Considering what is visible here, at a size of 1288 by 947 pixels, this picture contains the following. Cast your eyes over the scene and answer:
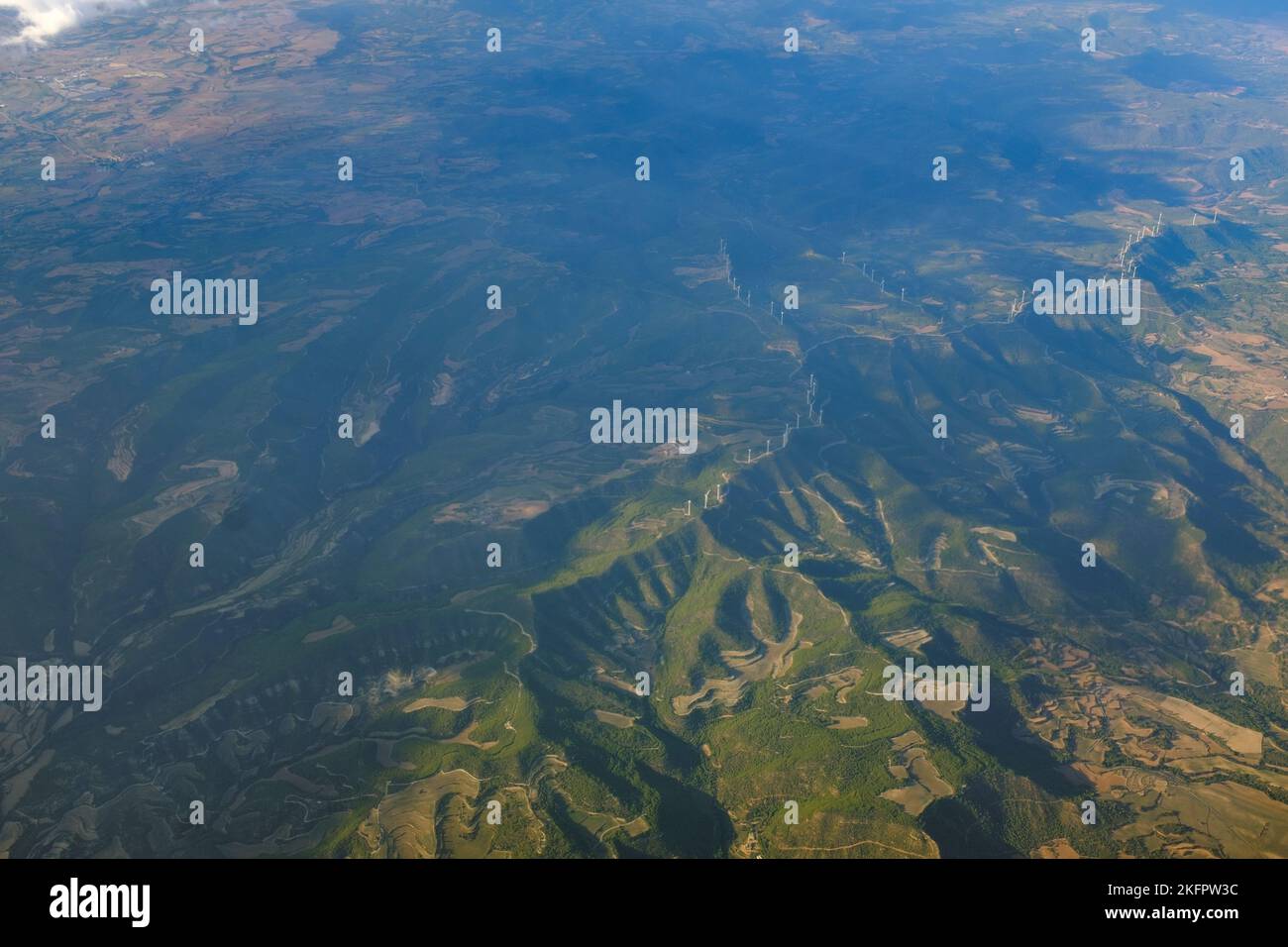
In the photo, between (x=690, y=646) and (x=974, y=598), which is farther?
(x=974, y=598)

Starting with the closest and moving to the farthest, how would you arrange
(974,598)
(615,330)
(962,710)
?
(962,710) < (974,598) < (615,330)

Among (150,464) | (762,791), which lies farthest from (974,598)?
(150,464)

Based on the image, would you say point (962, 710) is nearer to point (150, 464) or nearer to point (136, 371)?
point (150, 464)

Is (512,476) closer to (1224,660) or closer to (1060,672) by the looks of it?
(1060,672)

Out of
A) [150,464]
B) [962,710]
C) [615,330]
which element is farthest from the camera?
[615,330]

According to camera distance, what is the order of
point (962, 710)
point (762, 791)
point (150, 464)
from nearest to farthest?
1. point (762, 791)
2. point (962, 710)
3. point (150, 464)

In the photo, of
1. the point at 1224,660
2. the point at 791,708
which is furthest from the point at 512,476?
the point at 1224,660
